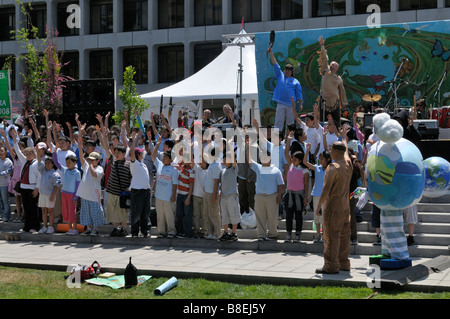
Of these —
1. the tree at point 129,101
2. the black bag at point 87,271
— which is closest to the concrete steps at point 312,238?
the black bag at point 87,271

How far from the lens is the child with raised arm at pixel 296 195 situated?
13570mm

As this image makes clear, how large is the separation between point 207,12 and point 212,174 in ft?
105

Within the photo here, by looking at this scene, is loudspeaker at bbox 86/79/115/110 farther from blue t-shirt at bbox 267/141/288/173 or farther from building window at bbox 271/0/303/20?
building window at bbox 271/0/303/20

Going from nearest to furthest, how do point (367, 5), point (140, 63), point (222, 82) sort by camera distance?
point (222, 82) → point (367, 5) → point (140, 63)

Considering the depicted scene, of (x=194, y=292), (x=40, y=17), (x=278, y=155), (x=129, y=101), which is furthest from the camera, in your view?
(x=40, y=17)

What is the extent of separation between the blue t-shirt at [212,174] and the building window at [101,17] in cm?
3523

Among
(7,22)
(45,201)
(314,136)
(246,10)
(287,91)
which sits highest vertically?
(7,22)

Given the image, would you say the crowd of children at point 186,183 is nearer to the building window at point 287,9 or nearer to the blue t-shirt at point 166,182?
the blue t-shirt at point 166,182

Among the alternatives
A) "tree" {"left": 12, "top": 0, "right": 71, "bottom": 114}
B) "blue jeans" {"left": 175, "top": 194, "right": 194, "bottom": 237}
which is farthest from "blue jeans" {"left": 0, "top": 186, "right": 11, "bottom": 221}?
"tree" {"left": 12, "top": 0, "right": 71, "bottom": 114}

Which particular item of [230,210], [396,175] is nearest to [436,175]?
[396,175]

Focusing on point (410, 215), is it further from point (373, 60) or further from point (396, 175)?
point (373, 60)

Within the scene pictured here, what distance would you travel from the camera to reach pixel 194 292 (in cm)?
1004

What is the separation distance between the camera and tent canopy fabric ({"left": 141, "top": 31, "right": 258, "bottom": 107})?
81.5ft

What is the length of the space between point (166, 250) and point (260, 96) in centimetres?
976
